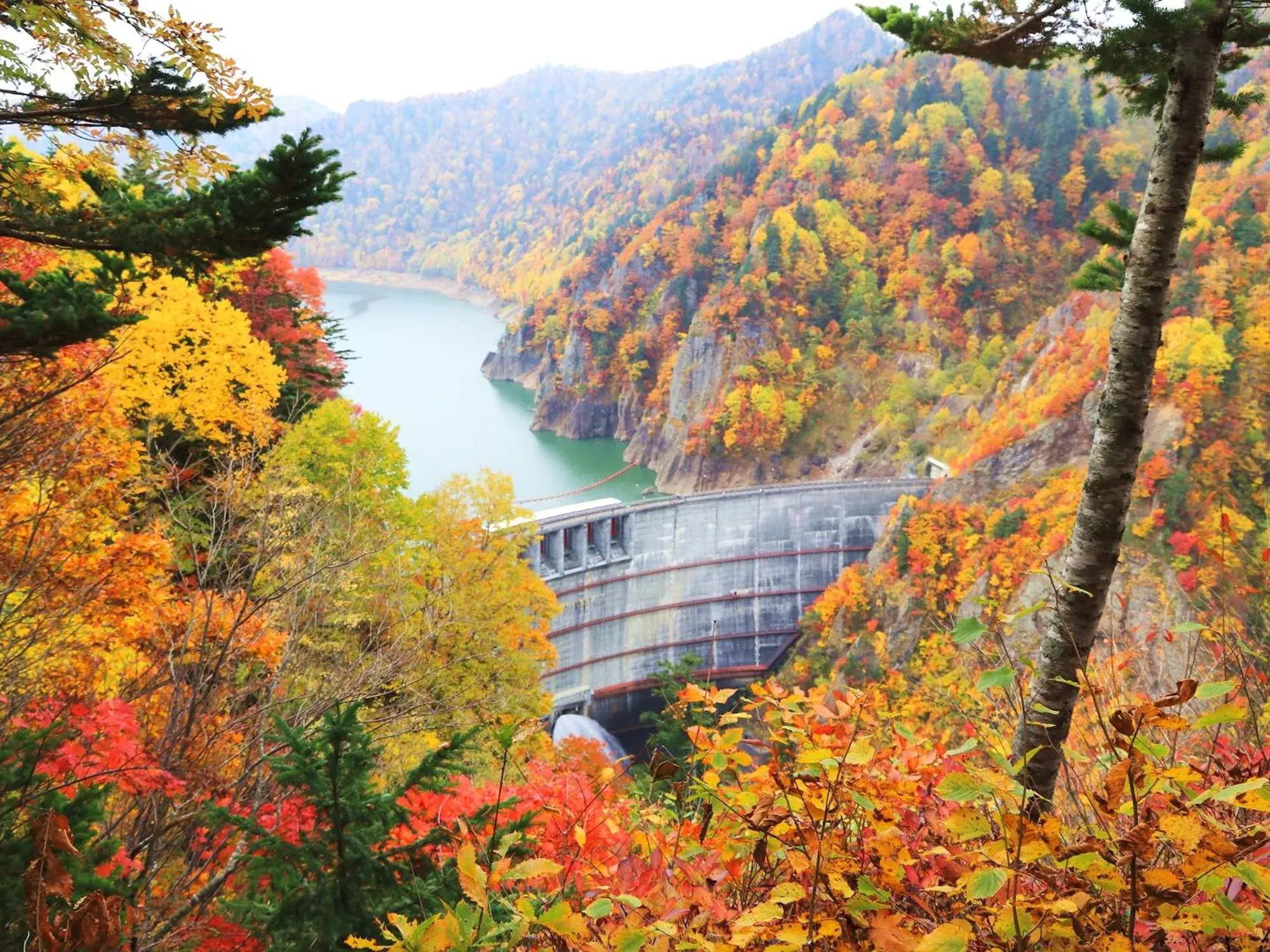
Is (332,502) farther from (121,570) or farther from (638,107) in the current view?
(638,107)

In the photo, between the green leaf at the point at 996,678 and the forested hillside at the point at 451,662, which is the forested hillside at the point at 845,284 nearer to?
the forested hillside at the point at 451,662

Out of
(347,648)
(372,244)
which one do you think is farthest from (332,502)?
(372,244)

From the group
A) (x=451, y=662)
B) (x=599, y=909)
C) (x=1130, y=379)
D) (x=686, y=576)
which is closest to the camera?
(x=599, y=909)

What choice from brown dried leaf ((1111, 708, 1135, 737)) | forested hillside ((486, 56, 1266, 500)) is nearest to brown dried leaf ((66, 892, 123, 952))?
brown dried leaf ((1111, 708, 1135, 737))

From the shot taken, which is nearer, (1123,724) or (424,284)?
(1123,724)

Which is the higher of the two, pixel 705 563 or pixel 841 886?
pixel 841 886

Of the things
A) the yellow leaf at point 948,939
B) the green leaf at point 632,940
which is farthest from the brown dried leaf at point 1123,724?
the green leaf at point 632,940

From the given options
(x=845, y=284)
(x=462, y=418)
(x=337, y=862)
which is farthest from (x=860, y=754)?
(x=845, y=284)

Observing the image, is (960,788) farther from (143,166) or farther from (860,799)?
(143,166)
